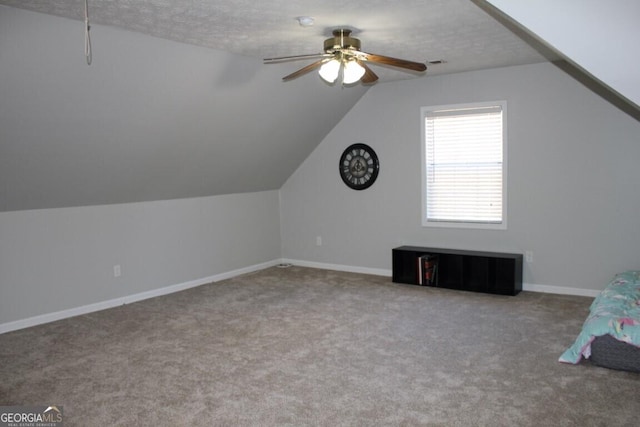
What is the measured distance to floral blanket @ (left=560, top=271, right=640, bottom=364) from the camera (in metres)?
3.51

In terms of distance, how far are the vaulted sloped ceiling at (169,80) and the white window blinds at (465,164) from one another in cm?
59

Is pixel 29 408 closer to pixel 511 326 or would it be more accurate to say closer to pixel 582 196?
pixel 511 326

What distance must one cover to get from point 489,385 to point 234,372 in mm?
1736

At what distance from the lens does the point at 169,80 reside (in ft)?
14.5

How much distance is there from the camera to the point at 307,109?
6.10 meters

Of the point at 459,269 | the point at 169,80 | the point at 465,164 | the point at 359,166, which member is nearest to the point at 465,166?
A: the point at 465,164

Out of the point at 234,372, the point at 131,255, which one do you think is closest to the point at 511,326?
the point at 234,372

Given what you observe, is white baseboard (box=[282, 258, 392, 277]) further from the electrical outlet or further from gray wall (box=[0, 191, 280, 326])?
the electrical outlet

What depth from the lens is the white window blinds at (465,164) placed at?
583cm

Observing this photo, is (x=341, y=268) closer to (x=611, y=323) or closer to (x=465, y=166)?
(x=465, y=166)

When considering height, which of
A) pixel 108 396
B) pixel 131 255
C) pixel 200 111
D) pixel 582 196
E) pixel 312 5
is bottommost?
pixel 108 396

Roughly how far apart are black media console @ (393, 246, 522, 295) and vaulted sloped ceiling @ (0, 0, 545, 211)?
2038 millimetres

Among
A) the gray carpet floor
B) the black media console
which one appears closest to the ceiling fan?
the gray carpet floor

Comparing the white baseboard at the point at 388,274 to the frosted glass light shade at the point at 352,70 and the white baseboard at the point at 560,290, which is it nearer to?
the white baseboard at the point at 560,290
